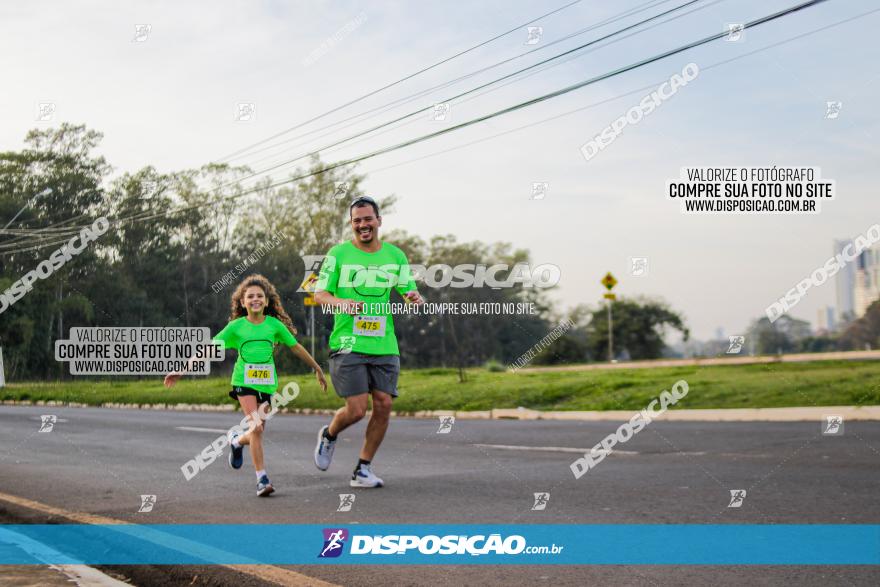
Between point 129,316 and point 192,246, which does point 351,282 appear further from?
point 192,246

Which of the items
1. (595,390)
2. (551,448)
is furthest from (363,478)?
(595,390)

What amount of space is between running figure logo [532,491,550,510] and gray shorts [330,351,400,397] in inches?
53.1

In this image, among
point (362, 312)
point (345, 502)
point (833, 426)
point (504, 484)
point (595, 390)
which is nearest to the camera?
point (362, 312)

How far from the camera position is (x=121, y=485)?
7898 mm

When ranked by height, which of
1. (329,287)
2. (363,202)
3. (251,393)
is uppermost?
(363,202)

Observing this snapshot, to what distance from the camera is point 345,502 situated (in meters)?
6.44

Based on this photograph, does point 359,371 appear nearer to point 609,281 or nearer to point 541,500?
point 541,500

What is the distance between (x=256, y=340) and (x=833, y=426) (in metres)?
9.06

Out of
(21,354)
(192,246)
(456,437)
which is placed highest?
(192,246)

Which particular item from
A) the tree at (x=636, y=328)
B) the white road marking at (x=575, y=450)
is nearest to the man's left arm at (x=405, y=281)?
the white road marking at (x=575, y=450)

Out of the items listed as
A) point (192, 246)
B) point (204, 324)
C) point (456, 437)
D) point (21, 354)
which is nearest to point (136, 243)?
point (192, 246)

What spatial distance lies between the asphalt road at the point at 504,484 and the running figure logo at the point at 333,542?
0.29 meters

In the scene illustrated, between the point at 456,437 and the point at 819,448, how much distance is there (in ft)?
15.4

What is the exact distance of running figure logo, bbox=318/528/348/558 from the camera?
4914mm
